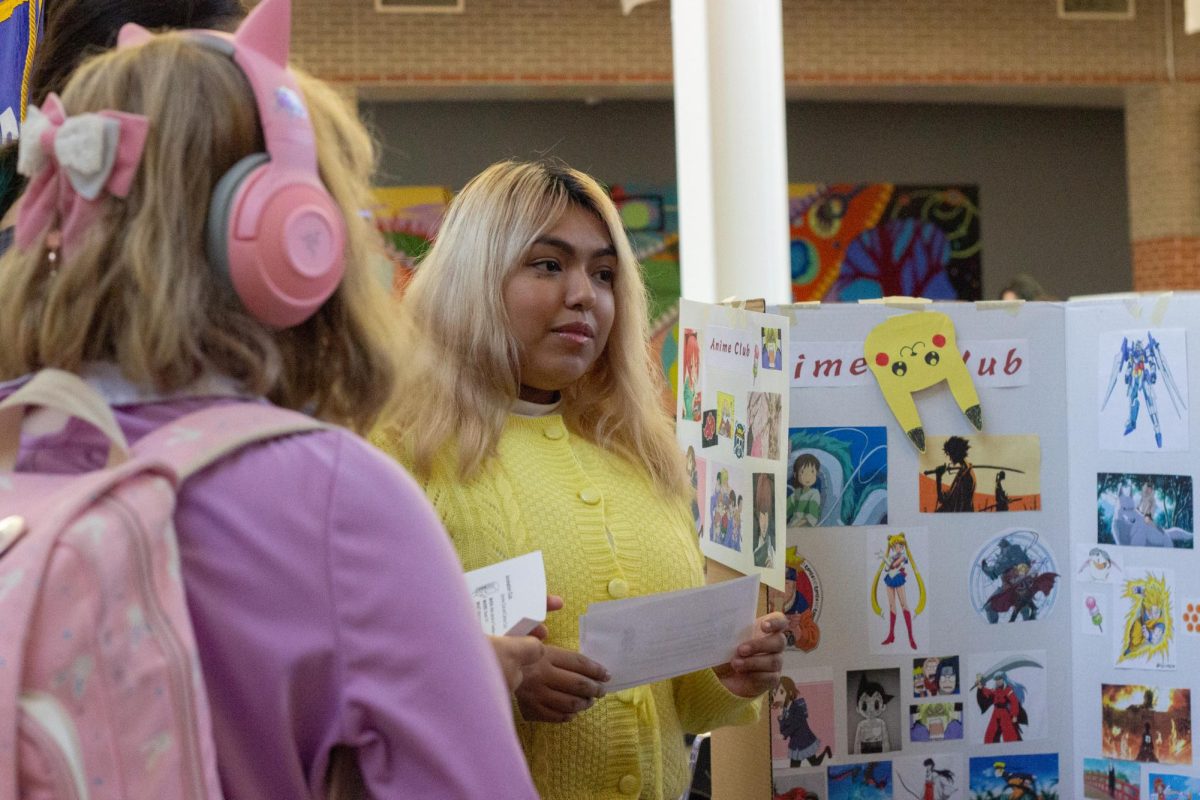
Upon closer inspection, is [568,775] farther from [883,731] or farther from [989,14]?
[989,14]

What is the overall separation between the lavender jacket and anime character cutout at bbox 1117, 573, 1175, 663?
164 cm

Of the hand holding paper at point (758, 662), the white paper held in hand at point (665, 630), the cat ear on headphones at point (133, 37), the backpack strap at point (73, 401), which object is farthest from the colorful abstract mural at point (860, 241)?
the backpack strap at point (73, 401)

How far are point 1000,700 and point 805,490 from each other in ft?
1.68

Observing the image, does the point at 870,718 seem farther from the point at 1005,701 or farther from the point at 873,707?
the point at 1005,701

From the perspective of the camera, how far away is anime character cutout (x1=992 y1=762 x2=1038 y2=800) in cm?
229

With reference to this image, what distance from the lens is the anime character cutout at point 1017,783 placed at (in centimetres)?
229

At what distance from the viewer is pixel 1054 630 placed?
2.31 meters

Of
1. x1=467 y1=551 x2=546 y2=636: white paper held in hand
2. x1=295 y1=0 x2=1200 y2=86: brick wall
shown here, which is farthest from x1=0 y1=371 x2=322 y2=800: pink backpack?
x1=295 y1=0 x2=1200 y2=86: brick wall

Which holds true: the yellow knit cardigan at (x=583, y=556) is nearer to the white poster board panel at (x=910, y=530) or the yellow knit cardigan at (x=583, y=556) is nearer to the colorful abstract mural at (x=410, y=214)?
the white poster board panel at (x=910, y=530)

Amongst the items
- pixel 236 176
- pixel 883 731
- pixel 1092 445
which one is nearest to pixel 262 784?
pixel 236 176

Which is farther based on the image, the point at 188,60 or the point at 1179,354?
the point at 1179,354

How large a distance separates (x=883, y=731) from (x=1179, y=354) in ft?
2.66

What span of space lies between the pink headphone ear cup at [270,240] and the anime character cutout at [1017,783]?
5.80ft

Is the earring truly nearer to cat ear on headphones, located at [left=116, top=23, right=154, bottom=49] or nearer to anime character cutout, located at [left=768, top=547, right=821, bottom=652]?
cat ear on headphones, located at [left=116, top=23, right=154, bottom=49]
